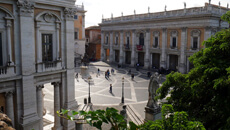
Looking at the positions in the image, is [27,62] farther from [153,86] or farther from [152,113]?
[152,113]

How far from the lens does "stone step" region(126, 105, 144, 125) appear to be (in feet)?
57.4

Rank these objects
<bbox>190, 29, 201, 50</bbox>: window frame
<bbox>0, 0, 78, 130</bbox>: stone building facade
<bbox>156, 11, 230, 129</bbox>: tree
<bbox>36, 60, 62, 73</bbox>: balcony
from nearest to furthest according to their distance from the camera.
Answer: <bbox>156, 11, 230, 129</bbox>: tree < <bbox>0, 0, 78, 130</bbox>: stone building facade < <bbox>36, 60, 62, 73</bbox>: balcony < <bbox>190, 29, 201, 50</bbox>: window frame

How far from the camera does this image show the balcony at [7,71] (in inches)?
422

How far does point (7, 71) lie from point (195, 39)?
31256 mm

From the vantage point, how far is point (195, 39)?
35500 millimetres

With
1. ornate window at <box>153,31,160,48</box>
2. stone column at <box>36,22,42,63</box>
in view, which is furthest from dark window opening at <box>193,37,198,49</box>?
stone column at <box>36,22,42,63</box>

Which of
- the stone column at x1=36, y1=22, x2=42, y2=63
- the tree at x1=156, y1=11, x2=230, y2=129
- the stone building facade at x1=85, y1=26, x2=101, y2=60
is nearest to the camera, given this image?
the tree at x1=156, y1=11, x2=230, y2=129

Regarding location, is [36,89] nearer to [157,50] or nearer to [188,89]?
[188,89]

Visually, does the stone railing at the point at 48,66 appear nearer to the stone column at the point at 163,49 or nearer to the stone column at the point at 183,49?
the stone column at the point at 183,49

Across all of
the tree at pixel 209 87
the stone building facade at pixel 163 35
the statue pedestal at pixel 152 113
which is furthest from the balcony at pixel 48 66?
the stone building facade at pixel 163 35

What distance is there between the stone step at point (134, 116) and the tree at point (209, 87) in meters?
7.36

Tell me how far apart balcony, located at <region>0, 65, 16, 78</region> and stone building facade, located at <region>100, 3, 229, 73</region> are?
29882 mm

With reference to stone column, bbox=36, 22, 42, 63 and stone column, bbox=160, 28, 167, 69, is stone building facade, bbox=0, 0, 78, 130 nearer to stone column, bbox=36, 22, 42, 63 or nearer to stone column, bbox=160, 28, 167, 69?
stone column, bbox=36, 22, 42, 63

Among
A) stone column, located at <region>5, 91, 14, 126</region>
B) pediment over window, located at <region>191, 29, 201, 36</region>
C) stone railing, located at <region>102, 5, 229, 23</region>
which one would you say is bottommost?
Answer: stone column, located at <region>5, 91, 14, 126</region>
